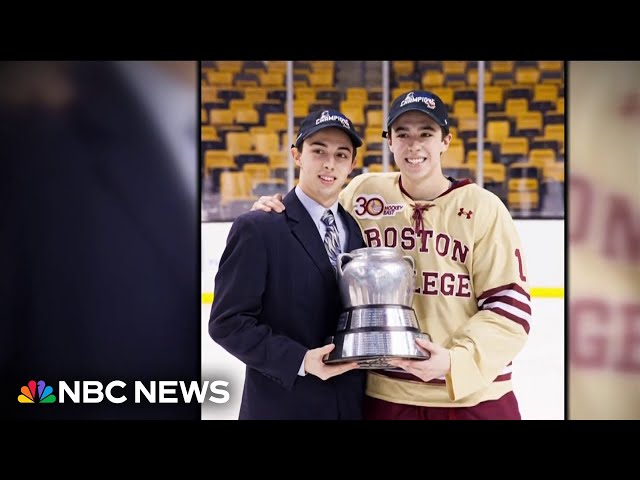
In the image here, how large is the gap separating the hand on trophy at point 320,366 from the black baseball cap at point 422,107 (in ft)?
3.43

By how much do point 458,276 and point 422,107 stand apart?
29.0 inches

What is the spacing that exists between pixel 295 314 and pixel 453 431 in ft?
2.92

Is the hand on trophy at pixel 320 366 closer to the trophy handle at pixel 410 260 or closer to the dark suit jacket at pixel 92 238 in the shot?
the trophy handle at pixel 410 260

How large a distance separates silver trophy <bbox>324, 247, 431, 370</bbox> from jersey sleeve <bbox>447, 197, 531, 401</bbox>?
0.72 ft

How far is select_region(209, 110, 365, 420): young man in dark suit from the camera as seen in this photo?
131 inches

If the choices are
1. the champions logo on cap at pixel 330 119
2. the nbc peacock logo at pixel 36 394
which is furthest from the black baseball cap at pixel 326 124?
the nbc peacock logo at pixel 36 394

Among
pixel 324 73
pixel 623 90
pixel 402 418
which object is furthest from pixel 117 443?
pixel 623 90

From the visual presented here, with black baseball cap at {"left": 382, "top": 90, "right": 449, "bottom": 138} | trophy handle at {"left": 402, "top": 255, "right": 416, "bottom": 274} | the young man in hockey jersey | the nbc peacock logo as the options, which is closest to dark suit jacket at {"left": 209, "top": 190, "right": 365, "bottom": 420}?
the young man in hockey jersey

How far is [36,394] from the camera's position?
4.01 meters

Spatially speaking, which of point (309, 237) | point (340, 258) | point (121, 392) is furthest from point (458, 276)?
point (121, 392)

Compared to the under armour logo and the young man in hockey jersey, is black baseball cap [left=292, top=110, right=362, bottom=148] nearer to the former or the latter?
the young man in hockey jersey

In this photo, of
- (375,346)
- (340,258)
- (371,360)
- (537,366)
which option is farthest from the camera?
(537,366)

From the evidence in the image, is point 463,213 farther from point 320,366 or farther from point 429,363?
point 320,366

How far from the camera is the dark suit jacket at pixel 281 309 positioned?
330 cm
